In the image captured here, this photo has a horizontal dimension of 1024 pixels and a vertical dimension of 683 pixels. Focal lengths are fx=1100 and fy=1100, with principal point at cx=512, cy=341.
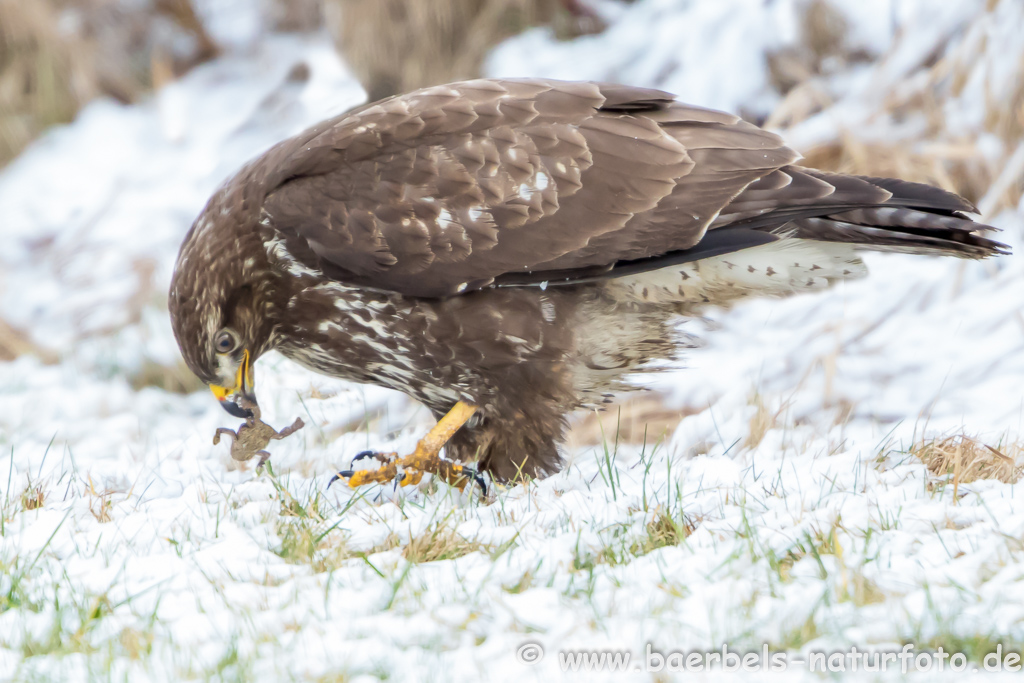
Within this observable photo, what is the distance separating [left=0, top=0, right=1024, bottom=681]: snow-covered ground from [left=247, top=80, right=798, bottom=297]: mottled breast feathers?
0.70 meters

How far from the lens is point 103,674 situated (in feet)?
7.67

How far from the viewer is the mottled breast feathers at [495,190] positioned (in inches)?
139

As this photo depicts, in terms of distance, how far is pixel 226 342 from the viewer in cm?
382

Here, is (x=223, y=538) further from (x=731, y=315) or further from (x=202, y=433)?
(x=731, y=315)

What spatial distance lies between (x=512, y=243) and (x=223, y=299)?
1030 millimetres

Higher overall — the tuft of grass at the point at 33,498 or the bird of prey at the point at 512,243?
the bird of prey at the point at 512,243

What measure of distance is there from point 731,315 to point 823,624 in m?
3.89

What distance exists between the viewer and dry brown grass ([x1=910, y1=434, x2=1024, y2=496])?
10.7ft

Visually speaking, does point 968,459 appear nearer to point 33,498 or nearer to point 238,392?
point 238,392

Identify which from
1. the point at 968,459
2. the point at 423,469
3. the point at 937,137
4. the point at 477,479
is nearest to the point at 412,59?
the point at 937,137

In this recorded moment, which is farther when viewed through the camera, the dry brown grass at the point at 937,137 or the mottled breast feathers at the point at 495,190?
the dry brown grass at the point at 937,137

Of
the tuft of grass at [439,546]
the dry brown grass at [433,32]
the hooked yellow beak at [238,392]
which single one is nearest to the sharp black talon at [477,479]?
the tuft of grass at [439,546]

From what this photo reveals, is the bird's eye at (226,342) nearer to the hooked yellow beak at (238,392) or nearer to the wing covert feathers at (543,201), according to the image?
the hooked yellow beak at (238,392)

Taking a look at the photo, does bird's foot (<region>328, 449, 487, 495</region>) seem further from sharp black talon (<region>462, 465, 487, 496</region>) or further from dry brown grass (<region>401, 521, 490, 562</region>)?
dry brown grass (<region>401, 521, 490, 562</region>)
